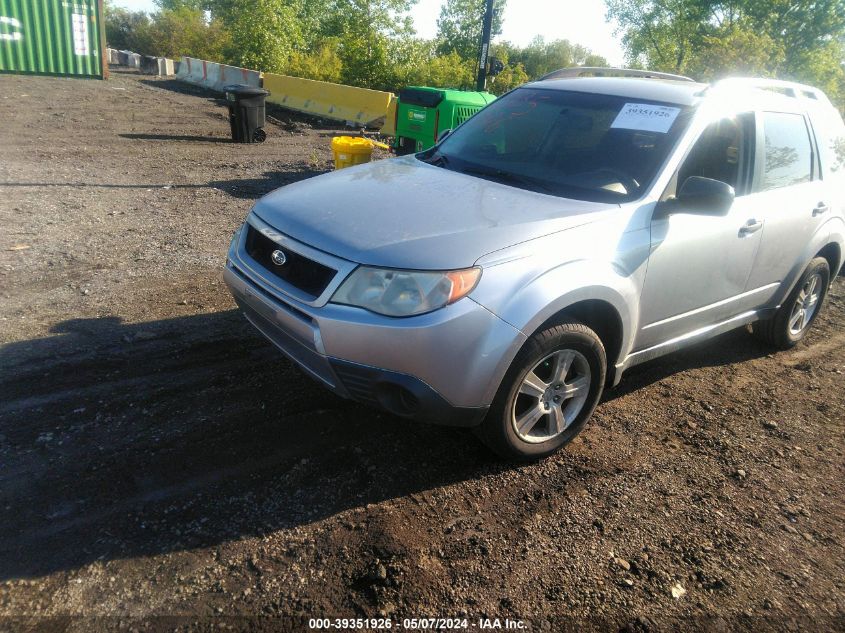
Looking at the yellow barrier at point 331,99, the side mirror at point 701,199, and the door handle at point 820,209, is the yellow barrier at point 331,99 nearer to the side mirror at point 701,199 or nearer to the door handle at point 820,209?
the door handle at point 820,209

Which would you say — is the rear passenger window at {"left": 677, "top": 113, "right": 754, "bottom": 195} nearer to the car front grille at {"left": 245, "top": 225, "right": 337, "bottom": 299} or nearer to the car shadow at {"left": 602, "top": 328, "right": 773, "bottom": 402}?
the car shadow at {"left": 602, "top": 328, "right": 773, "bottom": 402}

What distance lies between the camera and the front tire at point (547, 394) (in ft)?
9.88

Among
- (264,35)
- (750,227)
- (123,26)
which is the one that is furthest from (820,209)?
(123,26)

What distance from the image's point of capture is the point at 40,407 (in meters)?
3.48

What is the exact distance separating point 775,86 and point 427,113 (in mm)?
Result: 4862

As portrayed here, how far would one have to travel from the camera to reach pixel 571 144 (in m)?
3.92

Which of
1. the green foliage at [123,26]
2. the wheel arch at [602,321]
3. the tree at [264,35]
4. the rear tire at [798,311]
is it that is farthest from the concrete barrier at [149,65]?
the wheel arch at [602,321]

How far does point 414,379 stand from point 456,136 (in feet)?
7.83

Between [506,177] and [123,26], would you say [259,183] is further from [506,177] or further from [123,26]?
[123,26]

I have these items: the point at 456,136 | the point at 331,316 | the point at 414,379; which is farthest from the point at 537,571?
the point at 456,136

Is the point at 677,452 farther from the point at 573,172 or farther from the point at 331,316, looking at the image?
the point at 331,316

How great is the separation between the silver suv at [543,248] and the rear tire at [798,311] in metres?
0.13

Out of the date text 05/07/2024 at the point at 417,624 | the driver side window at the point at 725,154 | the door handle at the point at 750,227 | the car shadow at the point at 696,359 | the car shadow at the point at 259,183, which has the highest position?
the driver side window at the point at 725,154

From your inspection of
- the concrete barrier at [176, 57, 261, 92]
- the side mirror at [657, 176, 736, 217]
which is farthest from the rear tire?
the concrete barrier at [176, 57, 261, 92]
